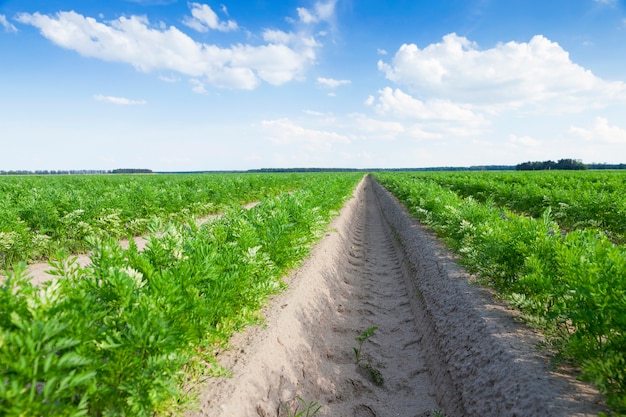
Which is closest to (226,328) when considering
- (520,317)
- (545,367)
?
(545,367)

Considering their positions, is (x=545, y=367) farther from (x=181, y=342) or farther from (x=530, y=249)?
(x=181, y=342)

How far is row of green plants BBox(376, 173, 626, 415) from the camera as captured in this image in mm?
2861

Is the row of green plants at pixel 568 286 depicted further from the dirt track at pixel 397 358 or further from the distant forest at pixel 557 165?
the distant forest at pixel 557 165

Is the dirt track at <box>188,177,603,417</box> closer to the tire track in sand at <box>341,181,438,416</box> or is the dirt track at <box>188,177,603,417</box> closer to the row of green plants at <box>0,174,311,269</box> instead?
the tire track in sand at <box>341,181,438,416</box>

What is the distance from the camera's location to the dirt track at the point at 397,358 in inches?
132

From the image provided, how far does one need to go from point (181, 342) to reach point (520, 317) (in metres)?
4.26

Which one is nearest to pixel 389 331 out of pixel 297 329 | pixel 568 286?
pixel 297 329

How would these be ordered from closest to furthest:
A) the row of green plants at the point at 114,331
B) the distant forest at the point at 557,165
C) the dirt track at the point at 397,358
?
the row of green plants at the point at 114,331
the dirt track at the point at 397,358
the distant forest at the point at 557,165

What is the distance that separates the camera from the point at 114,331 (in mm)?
2562

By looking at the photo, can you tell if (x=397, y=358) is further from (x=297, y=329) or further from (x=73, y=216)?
(x=73, y=216)

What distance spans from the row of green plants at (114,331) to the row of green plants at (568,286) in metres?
3.53

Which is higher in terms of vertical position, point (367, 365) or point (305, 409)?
point (305, 409)

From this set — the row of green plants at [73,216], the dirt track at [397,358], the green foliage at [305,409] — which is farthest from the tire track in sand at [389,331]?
the row of green plants at [73,216]

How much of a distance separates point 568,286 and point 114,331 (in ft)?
13.8
